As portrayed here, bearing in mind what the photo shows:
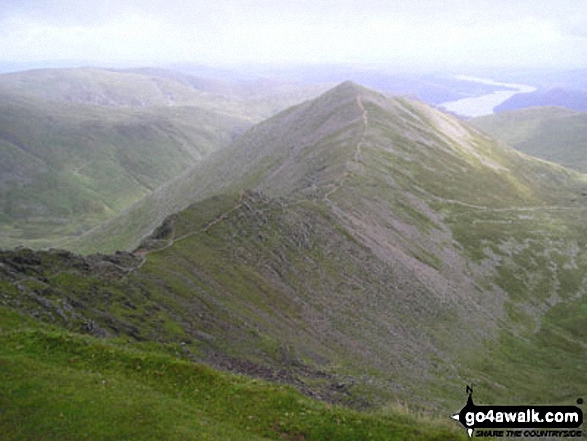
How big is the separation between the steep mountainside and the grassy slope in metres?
11.5

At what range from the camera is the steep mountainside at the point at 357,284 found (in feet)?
156

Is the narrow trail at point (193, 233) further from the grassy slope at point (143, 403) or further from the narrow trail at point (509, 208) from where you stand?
the narrow trail at point (509, 208)

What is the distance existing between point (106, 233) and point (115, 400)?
166 metres

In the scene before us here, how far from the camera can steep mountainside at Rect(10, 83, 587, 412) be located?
1868 inches

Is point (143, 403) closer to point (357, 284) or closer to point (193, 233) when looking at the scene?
point (193, 233)

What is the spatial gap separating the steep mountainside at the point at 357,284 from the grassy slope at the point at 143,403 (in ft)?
37.8

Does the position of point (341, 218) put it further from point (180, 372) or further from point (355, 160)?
point (180, 372)

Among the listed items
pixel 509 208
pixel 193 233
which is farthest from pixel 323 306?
pixel 509 208

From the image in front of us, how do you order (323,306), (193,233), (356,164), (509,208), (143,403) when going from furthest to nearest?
(509,208) < (356,164) < (193,233) < (323,306) < (143,403)

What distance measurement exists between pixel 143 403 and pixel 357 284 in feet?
172

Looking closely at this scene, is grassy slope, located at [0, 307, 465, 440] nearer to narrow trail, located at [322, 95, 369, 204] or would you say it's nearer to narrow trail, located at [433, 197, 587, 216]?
narrow trail, located at [322, 95, 369, 204]

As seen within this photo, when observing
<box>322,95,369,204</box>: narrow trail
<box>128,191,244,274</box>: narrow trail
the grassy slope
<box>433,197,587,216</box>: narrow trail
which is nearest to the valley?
the grassy slope

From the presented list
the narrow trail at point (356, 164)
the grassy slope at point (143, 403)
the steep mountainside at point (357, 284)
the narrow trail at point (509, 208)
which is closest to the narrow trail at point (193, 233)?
the steep mountainside at point (357, 284)

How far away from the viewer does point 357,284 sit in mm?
Answer: 74562
